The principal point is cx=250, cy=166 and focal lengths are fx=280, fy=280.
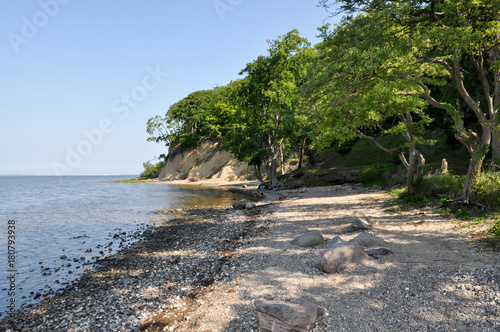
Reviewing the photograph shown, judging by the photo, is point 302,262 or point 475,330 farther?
point 302,262

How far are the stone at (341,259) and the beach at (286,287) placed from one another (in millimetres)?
195

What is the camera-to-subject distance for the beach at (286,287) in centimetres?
540

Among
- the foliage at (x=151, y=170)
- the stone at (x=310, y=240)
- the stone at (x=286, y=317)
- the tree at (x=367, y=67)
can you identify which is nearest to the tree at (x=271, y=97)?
the tree at (x=367, y=67)

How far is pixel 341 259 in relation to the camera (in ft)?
25.1

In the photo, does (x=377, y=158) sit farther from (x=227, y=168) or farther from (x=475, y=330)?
(x=227, y=168)

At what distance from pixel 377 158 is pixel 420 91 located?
21.3 meters

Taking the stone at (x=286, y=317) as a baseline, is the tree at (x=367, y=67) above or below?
above

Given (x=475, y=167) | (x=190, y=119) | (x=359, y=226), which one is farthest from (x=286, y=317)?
(x=190, y=119)

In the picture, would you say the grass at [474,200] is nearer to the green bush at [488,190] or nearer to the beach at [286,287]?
the green bush at [488,190]

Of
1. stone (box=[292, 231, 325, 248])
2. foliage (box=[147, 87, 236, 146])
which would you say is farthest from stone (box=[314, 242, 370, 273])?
foliage (box=[147, 87, 236, 146])

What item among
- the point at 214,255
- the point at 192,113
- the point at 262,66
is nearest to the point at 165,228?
the point at 214,255

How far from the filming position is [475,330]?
4.64m

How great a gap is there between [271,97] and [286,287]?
25.9 metres

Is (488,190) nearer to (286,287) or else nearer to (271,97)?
(286,287)
